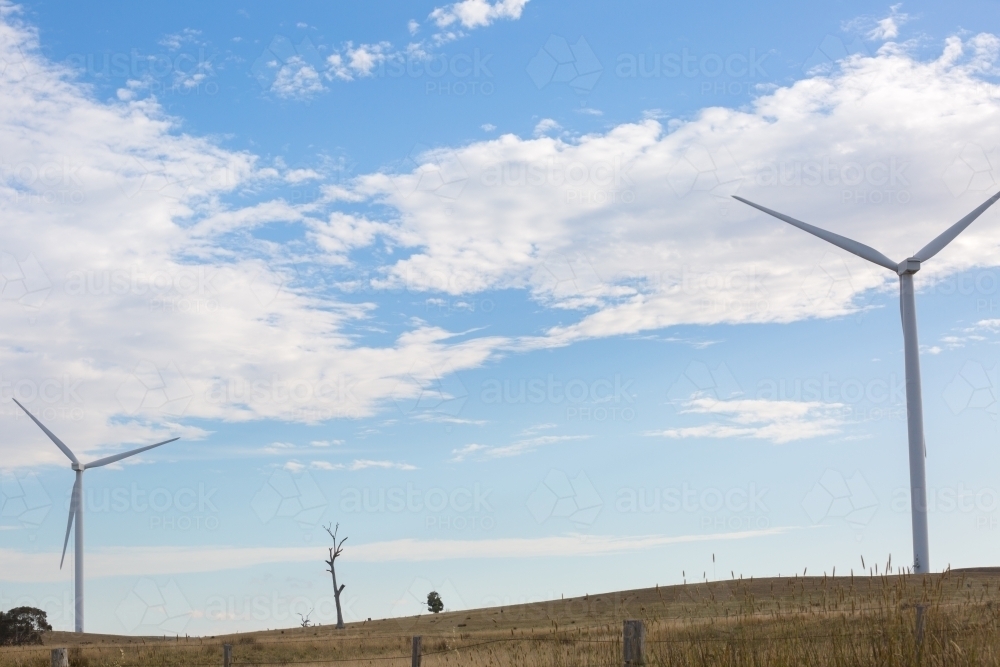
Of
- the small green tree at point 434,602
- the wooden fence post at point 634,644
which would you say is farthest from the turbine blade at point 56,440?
the wooden fence post at point 634,644

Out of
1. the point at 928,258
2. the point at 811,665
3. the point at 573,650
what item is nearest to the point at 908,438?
the point at 928,258

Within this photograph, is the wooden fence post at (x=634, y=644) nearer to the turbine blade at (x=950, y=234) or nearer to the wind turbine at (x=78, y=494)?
the turbine blade at (x=950, y=234)

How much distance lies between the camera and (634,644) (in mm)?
11789

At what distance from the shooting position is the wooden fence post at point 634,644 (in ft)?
38.2

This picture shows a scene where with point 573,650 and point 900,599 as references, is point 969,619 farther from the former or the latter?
point 573,650

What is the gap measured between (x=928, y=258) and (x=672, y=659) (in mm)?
40609

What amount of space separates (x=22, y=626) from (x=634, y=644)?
62967mm

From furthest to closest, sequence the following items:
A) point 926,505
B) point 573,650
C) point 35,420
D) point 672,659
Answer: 1. point 35,420
2. point 926,505
3. point 573,650
4. point 672,659

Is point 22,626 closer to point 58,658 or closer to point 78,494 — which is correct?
point 78,494

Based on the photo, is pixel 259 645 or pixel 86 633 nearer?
pixel 259 645

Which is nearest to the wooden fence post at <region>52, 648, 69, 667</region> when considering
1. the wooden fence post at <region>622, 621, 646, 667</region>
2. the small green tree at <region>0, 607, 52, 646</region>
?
the wooden fence post at <region>622, 621, 646, 667</region>

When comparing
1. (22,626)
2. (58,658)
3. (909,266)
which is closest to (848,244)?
(909,266)

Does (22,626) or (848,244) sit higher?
(848,244)

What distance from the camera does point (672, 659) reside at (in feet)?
36.8
